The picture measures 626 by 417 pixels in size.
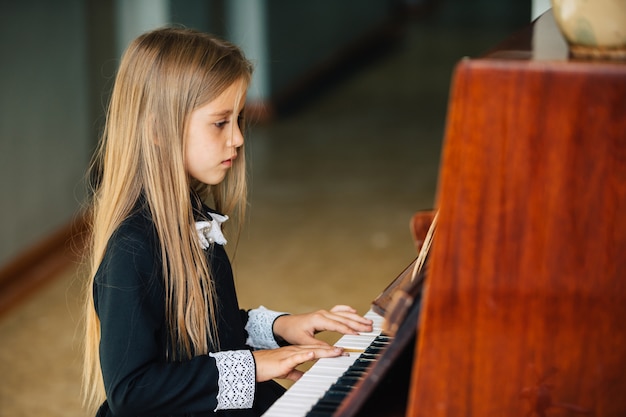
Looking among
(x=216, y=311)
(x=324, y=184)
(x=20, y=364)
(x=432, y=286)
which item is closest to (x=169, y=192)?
(x=216, y=311)

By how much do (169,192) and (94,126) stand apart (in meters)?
4.10

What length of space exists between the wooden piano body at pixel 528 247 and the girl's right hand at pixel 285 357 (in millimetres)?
414

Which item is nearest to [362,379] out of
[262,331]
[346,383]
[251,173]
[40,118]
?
[346,383]

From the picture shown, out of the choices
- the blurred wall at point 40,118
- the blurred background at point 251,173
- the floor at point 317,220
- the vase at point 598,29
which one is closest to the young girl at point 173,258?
the floor at point 317,220

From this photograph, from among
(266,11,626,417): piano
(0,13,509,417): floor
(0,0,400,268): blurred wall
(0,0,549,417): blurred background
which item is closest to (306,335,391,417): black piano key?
(266,11,626,417): piano

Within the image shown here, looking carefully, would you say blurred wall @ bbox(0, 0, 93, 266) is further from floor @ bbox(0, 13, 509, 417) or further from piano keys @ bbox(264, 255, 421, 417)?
piano keys @ bbox(264, 255, 421, 417)

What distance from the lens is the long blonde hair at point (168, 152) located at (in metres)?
1.68

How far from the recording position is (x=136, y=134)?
5.74 ft

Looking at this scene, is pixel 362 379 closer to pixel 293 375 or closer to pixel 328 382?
pixel 328 382

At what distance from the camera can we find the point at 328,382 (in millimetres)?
1429

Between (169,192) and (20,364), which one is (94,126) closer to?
(20,364)

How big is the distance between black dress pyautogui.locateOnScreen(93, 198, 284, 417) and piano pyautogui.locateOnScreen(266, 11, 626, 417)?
458 millimetres

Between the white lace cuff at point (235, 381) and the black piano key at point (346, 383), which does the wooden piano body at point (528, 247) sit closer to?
the black piano key at point (346, 383)

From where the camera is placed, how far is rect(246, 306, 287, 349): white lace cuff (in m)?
1.97
